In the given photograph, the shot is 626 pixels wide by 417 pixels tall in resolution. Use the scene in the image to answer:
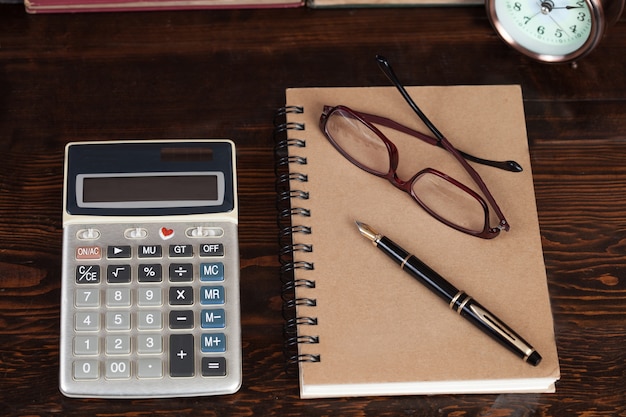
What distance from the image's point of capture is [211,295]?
896 mm

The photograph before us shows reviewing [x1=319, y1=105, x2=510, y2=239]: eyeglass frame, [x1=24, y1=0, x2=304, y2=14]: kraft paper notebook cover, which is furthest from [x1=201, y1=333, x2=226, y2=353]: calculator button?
[x1=24, y1=0, x2=304, y2=14]: kraft paper notebook cover

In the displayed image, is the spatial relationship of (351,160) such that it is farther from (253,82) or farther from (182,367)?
(182,367)

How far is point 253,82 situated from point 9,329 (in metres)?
0.39

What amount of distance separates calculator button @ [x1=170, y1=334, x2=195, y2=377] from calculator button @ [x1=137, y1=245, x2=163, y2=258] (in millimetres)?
86

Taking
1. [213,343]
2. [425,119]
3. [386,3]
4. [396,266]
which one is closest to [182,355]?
[213,343]

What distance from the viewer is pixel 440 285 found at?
0.91m

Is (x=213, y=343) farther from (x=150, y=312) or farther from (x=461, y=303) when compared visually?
(x=461, y=303)

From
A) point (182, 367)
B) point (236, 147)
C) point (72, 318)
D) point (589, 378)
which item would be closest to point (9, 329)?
point (72, 318)

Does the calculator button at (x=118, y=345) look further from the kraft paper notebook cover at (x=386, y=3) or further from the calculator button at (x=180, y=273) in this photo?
the kraft paper notebook cover at (x=386, y=3)

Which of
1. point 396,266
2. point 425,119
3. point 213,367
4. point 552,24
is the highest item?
point 552,24

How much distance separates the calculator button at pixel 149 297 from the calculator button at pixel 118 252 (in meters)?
0.04

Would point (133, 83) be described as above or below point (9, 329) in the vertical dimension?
above

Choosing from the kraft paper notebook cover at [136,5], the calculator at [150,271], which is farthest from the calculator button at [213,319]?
the kraft paper notebook cover at [136,5]

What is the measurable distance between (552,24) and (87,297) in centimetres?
60
